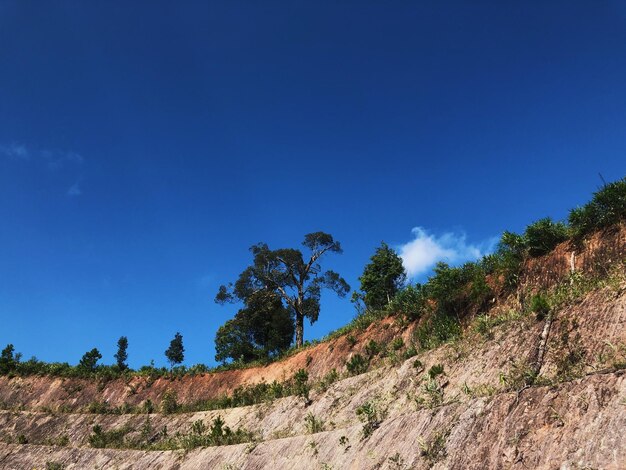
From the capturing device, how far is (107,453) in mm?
24078

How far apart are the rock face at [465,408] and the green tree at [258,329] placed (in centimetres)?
1517

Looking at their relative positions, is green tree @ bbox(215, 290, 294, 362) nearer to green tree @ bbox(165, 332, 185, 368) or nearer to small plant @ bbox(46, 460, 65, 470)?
green tree @ bbox(165, 332, 185, 368)

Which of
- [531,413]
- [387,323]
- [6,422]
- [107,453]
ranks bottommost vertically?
[531,413]

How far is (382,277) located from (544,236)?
25126 mm

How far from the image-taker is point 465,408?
9117mm

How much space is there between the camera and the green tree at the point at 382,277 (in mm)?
39791

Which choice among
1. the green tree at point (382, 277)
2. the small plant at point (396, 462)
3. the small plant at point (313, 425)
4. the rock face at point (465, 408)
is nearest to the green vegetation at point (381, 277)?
the green tree at point (382, 277)

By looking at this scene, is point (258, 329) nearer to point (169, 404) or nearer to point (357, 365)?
point (169, 404)

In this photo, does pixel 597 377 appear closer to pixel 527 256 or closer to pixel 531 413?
pixel 531 413

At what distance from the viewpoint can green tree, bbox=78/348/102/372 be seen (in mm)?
38469

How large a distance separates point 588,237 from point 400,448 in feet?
32.3

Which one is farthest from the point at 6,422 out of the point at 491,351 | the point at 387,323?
the point at 491,351

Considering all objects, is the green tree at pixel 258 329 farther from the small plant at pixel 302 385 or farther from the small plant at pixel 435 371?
the small plant at pixel 435 371

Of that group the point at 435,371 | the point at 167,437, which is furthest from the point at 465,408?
the point at 167,437
